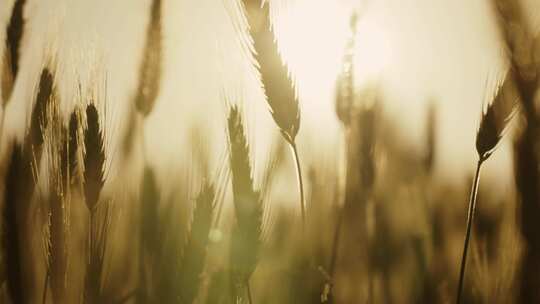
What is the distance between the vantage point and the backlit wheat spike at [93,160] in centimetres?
102

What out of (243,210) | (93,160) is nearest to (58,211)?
(93,160)

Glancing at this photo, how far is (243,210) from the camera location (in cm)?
89

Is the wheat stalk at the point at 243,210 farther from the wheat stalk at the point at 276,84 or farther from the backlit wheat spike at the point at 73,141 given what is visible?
the backlit wheat spike at the point at 73,141

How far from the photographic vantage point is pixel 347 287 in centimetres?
130

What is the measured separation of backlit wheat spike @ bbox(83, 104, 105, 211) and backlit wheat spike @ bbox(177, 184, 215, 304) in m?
0.19

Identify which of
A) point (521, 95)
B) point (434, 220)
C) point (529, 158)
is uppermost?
point (521, 95)

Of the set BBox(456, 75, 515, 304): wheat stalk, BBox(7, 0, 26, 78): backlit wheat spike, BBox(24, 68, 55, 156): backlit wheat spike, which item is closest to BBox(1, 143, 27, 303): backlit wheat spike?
BBox(24, 68, 55, 156): backlit wheat spike

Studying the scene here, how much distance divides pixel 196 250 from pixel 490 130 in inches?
19.6

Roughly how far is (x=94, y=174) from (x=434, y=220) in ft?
2.39

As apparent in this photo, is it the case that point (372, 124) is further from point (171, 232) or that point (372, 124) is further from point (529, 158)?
point (171, 232)

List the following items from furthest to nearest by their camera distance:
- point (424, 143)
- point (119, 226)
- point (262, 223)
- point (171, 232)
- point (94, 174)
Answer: point (424, 143) → point (119, 226) → point (171, 232) → point (94, 174) → point (262, 223)

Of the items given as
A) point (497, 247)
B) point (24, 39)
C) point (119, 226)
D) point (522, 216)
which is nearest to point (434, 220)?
point (497, 247)

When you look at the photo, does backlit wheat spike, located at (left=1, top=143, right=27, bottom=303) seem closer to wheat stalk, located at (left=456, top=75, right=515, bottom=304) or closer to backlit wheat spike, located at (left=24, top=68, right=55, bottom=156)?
backlit wheat spike, located at (left=24, top=68, right=55, bottom=156)

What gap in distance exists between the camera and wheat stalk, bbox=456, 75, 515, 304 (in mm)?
908
